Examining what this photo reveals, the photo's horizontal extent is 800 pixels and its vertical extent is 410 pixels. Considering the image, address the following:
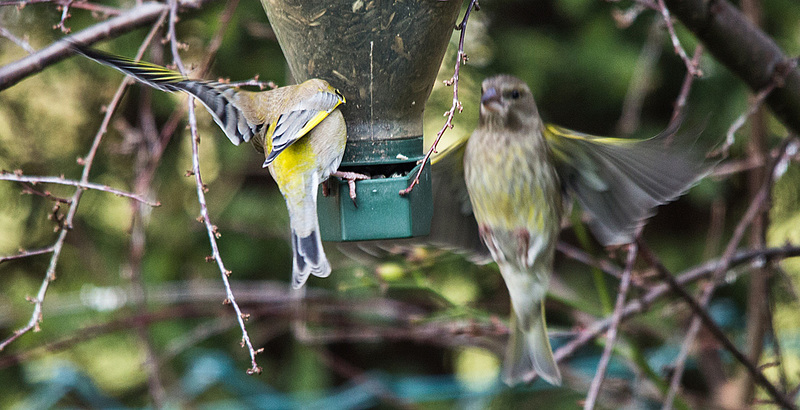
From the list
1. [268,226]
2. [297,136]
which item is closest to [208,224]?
[297,136]

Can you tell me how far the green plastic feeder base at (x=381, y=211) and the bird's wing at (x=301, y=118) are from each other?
24 centimetres

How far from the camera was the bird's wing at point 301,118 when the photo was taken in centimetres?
224

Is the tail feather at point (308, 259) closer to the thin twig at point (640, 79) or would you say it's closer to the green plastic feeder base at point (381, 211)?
the green plastic feeder base at point (381, 211)

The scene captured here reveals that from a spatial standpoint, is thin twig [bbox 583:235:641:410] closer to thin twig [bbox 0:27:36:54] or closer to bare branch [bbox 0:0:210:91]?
bare branch [bbox 0:0:210:91]

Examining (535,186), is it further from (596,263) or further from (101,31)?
(101,31)

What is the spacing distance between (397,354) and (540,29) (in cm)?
221

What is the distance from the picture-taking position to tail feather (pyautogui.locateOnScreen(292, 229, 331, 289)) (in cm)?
206

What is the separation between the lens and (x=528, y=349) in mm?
2680

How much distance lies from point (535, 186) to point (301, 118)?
78cm

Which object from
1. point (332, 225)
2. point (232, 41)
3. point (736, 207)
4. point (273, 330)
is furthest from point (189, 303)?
point (736, 207)

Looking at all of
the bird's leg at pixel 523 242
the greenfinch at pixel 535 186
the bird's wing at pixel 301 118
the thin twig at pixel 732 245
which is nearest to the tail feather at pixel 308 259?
the bird's wing at pixel 301 118

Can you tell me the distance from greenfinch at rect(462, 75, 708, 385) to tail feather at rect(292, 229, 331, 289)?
0.61m

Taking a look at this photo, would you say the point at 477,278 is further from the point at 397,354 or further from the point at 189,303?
the point at 189,303

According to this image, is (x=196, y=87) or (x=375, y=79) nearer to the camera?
(x=196, y=87)
